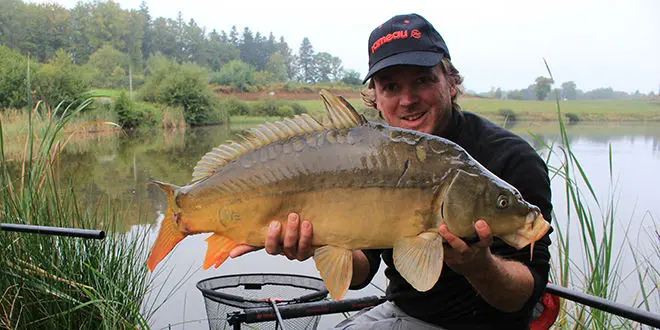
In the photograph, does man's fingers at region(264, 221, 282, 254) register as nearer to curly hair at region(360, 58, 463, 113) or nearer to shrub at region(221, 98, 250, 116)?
curly hair at region(360, 58, 463, 113)

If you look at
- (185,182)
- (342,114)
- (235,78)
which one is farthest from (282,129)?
(235,78)

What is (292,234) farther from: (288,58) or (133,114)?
(288,58)

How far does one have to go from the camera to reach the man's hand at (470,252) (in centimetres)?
120

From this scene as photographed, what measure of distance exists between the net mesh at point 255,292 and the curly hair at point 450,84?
998 mm

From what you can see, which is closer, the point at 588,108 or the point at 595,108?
the point at 588,108

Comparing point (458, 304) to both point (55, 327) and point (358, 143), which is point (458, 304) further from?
point (55, 327)

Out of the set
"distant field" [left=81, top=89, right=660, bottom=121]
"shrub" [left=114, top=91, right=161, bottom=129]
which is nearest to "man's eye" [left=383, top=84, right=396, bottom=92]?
"shrub" [left=114, top=91, right=161, bottom=129]

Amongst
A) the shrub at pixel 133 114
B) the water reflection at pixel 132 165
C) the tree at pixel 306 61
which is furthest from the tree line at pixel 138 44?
the water reflection at pixel 132 165

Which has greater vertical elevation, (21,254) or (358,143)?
(358,143)

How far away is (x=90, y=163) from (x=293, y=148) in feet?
43.9

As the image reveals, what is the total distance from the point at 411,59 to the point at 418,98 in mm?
148

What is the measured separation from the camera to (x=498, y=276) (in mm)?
1450

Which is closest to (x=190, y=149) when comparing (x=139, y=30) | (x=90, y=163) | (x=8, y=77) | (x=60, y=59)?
(x=90, y=163)

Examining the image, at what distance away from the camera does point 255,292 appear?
10.0ft
